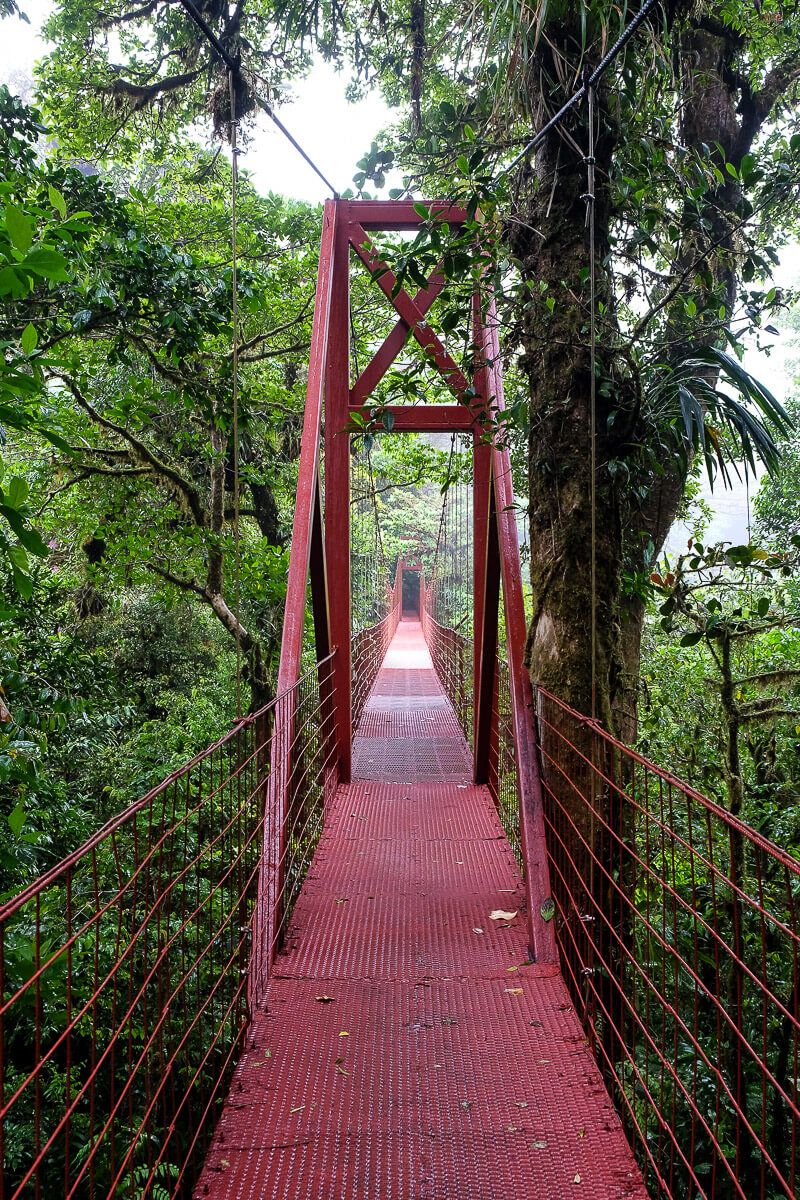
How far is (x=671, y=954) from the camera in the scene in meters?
1.67

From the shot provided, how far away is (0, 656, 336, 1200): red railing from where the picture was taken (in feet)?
4.55

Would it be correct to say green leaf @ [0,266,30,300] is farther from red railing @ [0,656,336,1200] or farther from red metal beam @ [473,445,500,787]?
red metal beam @ [473,445,500,787]

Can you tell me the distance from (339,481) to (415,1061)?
9.56ft

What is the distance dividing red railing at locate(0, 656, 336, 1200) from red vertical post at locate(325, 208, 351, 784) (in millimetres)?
126

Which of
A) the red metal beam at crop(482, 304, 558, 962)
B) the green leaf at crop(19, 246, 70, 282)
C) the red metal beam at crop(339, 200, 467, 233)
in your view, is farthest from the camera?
the red metal beam at crop(339, 200, 467, 233)

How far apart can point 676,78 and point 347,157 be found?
1.60 m

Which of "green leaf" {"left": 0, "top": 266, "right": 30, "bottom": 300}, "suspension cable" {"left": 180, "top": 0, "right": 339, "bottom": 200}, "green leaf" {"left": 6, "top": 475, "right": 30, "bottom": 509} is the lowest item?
"green leaf" {"left": 6, "top": 475, "right": 30, "bottom": 509}

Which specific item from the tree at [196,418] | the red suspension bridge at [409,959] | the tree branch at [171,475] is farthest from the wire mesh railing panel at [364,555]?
the red suspension bridge at [409,959]

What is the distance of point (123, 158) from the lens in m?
6.56

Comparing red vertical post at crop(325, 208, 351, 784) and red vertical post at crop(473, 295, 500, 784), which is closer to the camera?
red vertical post at crop(473, 295, 500, 784)

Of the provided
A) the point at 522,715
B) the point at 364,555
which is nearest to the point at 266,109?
the point at 522,715

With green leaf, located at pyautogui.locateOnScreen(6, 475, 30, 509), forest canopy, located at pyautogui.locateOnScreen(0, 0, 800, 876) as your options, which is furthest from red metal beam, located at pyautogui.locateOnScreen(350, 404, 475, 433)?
green leaf, located at pyautogui.locateOnScreen(6, 475, 30, 509)

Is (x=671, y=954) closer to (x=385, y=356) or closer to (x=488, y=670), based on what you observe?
(x=488, y=670)

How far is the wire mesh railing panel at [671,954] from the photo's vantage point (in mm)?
1077
